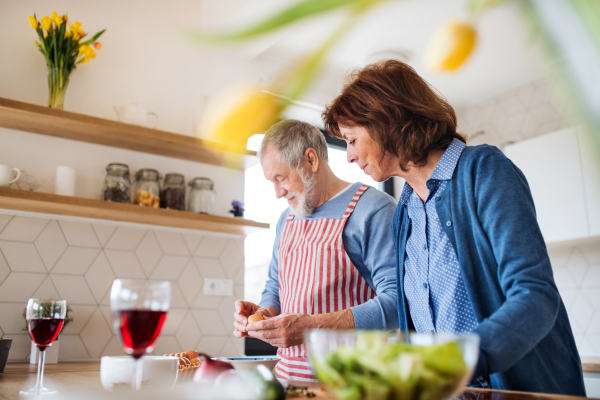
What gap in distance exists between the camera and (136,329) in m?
0.60

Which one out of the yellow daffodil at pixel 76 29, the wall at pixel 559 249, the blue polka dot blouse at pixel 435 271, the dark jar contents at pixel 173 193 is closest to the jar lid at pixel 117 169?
the dark jar contents at pixel 173 193

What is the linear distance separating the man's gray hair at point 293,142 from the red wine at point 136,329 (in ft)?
3.86

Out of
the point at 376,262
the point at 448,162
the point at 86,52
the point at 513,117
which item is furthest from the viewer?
the point at 513,117

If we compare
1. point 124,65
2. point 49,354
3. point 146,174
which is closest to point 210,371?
point 49,354

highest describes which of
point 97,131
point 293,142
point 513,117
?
point 513,117

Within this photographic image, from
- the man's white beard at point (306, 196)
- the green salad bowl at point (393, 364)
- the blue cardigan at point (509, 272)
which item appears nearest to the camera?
the green salad bowl at point (393, 364)

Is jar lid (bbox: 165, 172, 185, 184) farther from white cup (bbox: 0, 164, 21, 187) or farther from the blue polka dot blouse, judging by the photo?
the blue polka dot blouse

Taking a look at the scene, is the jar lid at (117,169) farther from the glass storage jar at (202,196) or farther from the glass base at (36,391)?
the glass base at (36,391)

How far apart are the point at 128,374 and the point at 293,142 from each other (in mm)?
1150

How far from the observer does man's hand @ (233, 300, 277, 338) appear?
1.42 metres

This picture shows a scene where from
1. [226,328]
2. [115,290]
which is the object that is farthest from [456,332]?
[226,328]

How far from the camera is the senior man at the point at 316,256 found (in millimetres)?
1317

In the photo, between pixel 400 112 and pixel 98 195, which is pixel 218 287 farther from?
pixel 400 112

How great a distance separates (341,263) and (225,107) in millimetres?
1398
